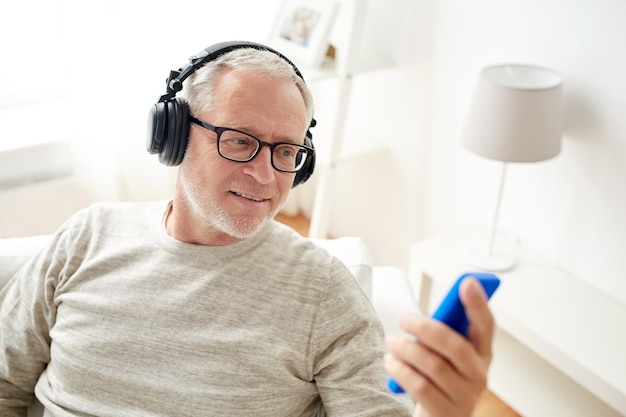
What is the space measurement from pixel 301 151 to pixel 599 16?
1.03 m

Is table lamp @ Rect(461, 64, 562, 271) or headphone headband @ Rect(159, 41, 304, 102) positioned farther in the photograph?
table lamp @ Rect(461, 64, 562, 271)

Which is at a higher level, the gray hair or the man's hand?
the gray hair

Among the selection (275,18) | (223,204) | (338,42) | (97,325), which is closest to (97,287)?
(97,325)

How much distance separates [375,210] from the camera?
2.98m

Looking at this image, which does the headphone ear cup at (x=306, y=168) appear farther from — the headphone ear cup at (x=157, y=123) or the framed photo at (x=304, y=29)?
the framed photo at (x=304, y=29)

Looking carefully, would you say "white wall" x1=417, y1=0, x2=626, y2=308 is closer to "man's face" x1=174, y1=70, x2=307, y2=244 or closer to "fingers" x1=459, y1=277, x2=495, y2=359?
"man's face" x1=174, y1=70, x2=307, y2=244

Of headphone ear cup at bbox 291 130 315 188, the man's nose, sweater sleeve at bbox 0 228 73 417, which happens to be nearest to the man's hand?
the man's nose

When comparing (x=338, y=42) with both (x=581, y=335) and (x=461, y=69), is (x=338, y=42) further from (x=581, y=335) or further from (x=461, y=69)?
(x=581, y=335)

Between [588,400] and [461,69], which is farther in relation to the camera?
[461,69]

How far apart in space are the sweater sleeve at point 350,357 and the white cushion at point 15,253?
0.76 m

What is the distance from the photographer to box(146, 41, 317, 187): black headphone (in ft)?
4.34

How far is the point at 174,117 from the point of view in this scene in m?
1.33

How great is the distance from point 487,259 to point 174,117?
125 centimetres

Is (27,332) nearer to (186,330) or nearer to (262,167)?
(186,330)
